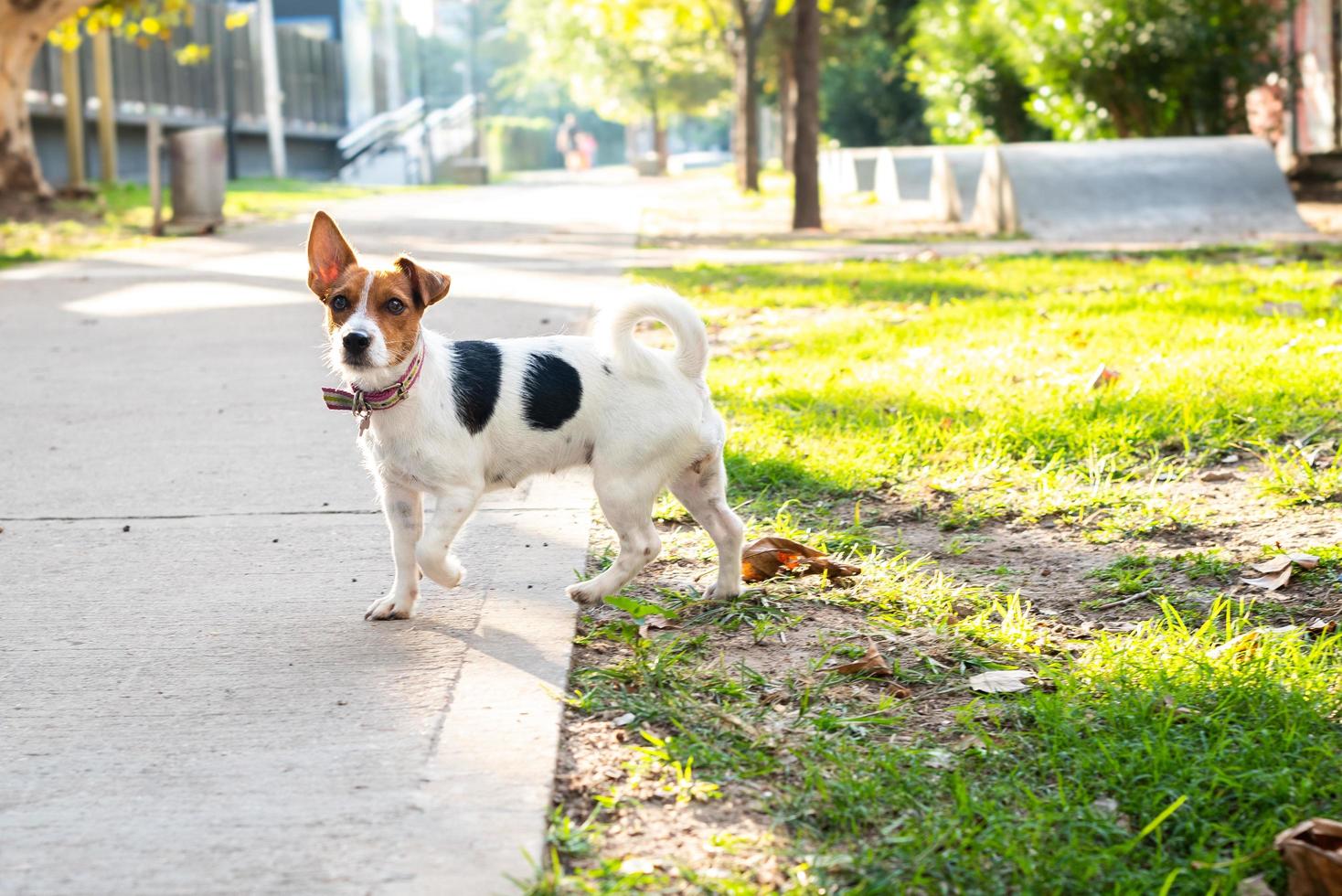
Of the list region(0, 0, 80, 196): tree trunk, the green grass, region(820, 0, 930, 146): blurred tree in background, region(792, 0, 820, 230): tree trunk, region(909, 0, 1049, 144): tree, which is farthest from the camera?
region(820, 0, 930, 146): blurred tree in background

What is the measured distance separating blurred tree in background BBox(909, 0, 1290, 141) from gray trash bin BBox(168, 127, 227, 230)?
1043 cm

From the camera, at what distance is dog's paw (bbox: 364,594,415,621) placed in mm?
3621

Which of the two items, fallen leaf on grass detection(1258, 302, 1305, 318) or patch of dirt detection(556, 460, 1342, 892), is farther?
fallen leaf on grass detection(1258, 302, 1305, 318)

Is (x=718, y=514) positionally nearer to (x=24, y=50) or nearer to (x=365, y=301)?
(x=365, y=301)

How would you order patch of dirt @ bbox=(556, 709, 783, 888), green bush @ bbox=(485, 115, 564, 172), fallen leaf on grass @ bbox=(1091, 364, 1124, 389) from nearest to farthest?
patch of dirt @ bbox=(556, 709, 783, 888) → fallen leaf on grass @ bbox=(1091, 364, 1124, 389) → green bush @ bbox=(485, 115, 564, 172)

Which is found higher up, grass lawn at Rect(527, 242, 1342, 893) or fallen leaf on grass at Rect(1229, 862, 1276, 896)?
grass lawn at Rect(527, 242, 1342, 893)

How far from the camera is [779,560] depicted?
158 inches

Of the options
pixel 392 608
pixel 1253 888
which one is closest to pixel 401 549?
pixel 392 608

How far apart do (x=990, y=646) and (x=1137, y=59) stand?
55.1 feet

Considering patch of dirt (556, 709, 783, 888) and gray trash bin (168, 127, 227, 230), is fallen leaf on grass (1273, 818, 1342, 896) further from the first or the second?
gray trash bin (168, 127, 227, 230)

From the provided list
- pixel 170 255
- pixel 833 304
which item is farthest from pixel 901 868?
pixel 170 255

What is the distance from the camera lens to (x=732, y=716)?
2943mm

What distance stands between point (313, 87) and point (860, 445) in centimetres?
4325

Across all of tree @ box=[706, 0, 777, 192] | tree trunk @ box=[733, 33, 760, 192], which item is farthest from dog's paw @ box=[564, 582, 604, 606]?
tree trunk @ box=[733, 33, 760, 192]
